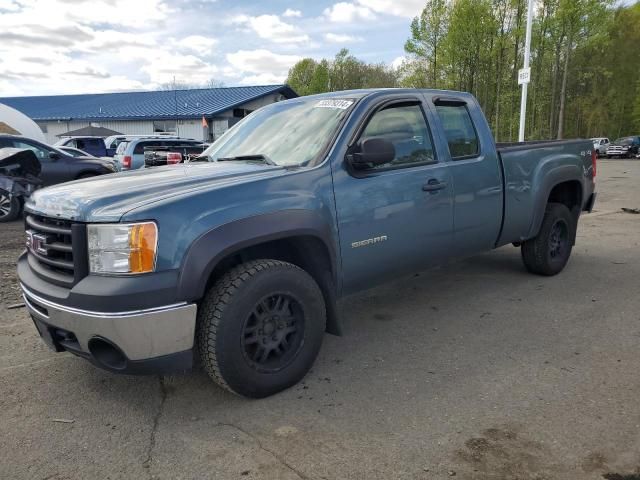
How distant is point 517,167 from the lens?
4953 mm

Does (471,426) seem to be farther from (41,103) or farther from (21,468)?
(41,103)

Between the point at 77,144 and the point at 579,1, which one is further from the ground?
the point at 579,1

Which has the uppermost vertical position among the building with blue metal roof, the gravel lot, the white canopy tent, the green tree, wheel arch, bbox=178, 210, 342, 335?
the green tree

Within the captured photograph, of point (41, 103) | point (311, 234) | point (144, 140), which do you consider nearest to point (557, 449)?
point (311, 234)

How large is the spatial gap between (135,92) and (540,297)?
166 feet

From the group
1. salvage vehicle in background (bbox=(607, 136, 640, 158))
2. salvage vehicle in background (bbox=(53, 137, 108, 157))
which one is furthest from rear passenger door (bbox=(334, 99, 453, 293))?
salvage vehicle in background (bbox=(607, 136, 640, 158))

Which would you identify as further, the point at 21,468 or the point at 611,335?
the point at 611,335

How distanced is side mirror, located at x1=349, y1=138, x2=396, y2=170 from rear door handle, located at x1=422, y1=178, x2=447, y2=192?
61cm

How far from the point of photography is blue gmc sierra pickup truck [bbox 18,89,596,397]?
270 centimetres

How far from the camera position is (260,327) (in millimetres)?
3104

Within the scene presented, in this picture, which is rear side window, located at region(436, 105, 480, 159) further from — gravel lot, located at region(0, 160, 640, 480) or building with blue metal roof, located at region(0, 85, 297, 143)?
building with blue metal roof, located at region(0, 85, 297, 143)

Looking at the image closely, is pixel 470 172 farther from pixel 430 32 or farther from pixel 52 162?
pixel 430 32

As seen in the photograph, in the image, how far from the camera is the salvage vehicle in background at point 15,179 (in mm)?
9352

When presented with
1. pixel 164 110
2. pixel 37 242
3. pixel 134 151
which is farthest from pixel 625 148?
pixel 37 242
